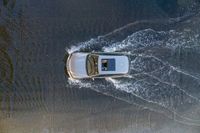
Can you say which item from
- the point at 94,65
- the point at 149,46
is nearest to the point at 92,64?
the point at 94,65

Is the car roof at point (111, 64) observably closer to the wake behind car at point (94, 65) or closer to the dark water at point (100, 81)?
the wake behind car at point (94, 65)

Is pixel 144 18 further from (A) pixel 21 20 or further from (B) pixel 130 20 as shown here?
(A) pixel 21 20

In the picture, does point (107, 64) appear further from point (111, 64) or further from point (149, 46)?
point (149, 46)

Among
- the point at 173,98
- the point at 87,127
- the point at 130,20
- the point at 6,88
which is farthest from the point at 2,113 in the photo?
the point at 173,98

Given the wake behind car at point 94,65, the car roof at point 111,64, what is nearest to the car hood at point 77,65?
the wake behind car at point 94,65

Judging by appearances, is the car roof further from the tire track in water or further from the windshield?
the tire track in water

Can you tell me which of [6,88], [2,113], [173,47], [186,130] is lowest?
[186,130]
